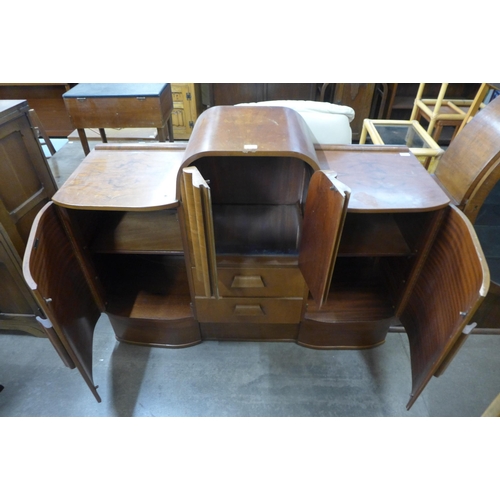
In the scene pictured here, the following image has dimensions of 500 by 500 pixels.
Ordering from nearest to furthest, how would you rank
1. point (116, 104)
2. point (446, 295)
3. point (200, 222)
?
point (200, 222), point (446, 295), point (116, 104)

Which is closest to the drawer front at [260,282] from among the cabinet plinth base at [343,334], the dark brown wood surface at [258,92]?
the cabinet plinth base at [343,334]

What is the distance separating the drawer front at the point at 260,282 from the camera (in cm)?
109

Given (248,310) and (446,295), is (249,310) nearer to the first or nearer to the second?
(248,310)

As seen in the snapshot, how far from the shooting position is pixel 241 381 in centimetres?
133

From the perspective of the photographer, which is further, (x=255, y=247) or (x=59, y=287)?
(x=255, y=247)

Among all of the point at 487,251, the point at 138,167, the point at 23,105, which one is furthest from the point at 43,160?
the point at 487,251

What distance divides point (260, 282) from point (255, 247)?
0.12 meters

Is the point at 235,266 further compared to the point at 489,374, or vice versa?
the point at 489,374

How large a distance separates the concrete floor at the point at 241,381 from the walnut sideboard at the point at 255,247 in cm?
8

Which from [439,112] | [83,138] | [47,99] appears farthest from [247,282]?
[47,99]

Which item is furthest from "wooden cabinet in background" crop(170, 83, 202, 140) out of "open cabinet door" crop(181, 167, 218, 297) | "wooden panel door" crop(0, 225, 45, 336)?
"open cabinet door" crop(181, 167, 218, 297)

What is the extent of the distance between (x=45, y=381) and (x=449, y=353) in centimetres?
144

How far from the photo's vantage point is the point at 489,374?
53.5 inches

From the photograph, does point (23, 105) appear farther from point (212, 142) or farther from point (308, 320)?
point (308, 320)
